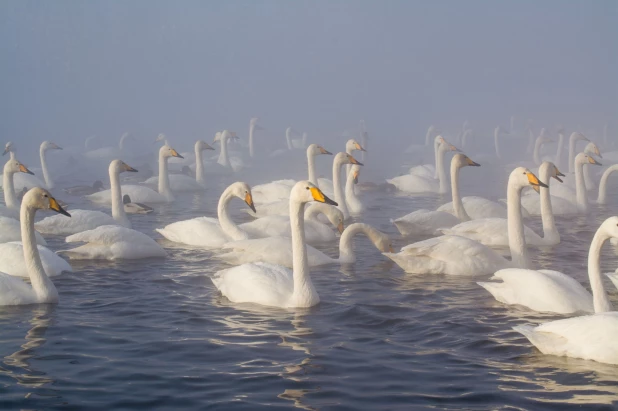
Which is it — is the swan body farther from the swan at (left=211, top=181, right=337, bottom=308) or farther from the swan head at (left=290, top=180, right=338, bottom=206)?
the swan head at (left=290, top=180, right=338, bottom=206)

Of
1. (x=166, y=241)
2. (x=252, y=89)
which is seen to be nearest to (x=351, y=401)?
(x=166, y=241)

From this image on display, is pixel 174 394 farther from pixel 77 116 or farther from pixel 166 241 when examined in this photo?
pixel 77 116

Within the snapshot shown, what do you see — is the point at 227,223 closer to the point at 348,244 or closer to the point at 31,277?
the point at 348,244

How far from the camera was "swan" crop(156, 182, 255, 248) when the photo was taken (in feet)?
45.2

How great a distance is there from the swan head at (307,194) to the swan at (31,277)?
2.75 m

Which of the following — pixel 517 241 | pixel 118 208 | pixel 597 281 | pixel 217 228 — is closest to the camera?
pixel 597 281

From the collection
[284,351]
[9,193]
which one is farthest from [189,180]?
[284,351]

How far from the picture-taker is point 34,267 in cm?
970

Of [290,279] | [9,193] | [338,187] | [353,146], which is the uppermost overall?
[353,146]

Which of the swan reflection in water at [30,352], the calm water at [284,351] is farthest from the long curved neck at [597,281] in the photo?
the swan reflection in water at [30,352]

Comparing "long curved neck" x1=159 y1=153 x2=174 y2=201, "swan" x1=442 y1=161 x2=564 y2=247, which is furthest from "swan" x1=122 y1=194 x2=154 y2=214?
"swan" x1=442 y1=161 x2=564 y2=247

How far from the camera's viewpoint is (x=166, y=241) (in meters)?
14.6

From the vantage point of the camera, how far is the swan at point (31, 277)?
9.53 m

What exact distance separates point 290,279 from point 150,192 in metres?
11.6
